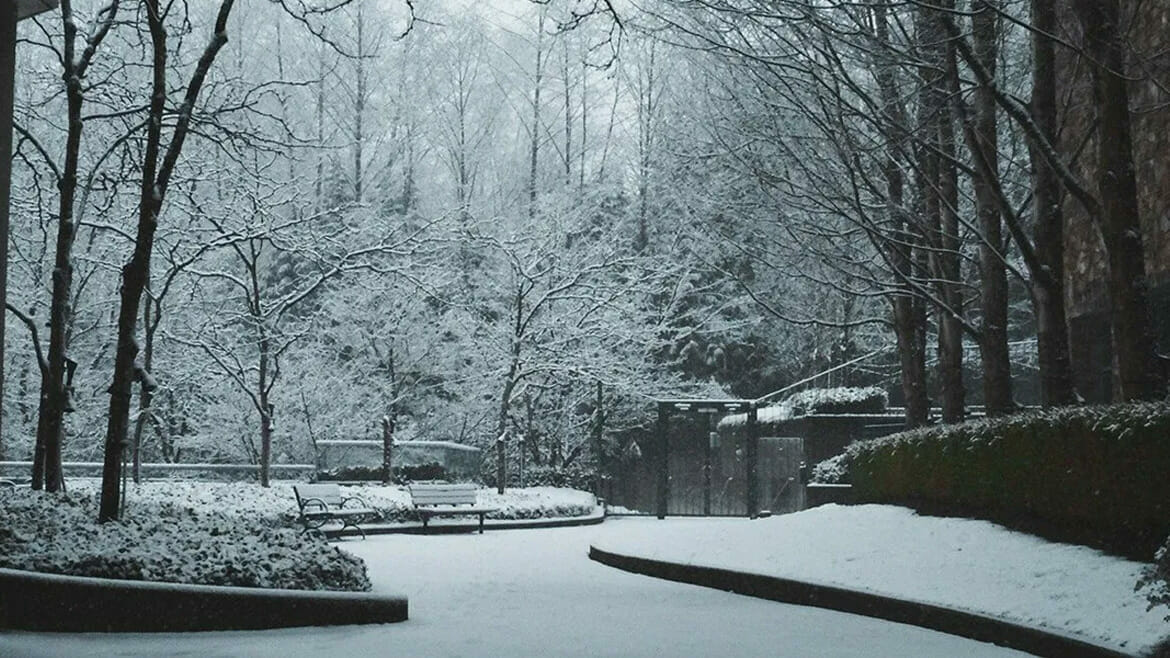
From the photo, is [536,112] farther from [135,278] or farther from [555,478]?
[135,278]

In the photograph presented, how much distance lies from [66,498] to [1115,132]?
10133mm

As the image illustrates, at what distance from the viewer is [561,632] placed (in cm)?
906

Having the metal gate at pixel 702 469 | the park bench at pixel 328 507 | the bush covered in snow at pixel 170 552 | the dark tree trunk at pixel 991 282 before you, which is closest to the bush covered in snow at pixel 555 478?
the metal gate at pixel 702 469

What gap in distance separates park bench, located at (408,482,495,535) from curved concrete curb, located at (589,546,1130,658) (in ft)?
27.5

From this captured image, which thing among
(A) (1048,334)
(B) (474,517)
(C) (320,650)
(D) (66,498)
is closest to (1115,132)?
(A) (1048,334)

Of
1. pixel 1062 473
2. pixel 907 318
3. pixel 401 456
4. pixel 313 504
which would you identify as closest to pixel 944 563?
pixel 1062 473

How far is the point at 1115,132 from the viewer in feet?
35.3

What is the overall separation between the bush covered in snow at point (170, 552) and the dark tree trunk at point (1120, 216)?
626 cm

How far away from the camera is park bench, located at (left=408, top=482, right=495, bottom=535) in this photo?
23.2 meters

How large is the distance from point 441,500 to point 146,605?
1485 cm

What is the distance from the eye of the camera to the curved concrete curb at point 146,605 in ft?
27.6

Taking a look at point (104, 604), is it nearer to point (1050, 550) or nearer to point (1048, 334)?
point (1050, 550)

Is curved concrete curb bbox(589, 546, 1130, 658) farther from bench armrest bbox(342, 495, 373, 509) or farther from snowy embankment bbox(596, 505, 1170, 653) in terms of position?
bench armrest bbox(342, 495, 373, 509)

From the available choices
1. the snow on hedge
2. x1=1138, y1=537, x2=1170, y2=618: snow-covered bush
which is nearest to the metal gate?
the snow on hedge
